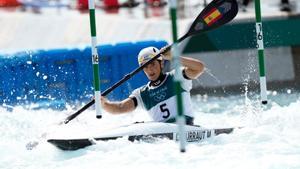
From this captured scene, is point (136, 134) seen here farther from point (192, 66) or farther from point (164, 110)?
point (192, 66)

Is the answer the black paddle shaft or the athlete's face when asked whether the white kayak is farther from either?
the black paddle shaft

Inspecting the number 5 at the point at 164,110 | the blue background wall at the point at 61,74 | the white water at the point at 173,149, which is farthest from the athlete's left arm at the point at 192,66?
the blue background wall at the point at 61,74

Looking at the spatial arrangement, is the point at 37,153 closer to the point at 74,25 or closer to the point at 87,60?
the point at 87,60

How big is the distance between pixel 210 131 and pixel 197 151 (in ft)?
1.87

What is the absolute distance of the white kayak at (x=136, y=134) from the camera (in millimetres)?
7887

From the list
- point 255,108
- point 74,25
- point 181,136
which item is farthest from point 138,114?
point 74,25

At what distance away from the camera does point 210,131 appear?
813cm

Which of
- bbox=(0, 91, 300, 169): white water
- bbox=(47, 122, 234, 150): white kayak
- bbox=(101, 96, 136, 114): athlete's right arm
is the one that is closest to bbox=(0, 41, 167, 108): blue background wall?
bbox=(0, 91, 300, 169): white water

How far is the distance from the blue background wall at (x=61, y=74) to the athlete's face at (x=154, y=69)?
10.8ft

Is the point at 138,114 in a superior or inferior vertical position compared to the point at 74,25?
inferior

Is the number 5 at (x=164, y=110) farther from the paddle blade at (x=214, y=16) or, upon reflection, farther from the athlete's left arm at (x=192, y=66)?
the paddle blade at (x=214, y=16)

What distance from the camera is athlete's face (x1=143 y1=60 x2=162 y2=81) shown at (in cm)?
818

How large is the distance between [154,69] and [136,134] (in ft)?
2.11

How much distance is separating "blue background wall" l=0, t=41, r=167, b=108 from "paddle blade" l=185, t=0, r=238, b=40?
393 cm
